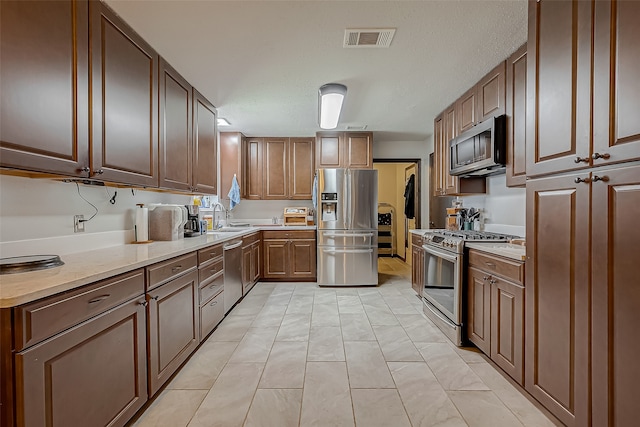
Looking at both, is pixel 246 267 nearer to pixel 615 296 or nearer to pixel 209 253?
pixel 209 253

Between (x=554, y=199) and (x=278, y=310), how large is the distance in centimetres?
275

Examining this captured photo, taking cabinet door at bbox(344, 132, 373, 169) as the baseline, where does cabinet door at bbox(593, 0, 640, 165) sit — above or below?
below

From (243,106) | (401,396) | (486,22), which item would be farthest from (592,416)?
(243,106)

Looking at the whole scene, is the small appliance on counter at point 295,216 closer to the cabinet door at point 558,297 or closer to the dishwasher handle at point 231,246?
the dishwasher handle at point 231,246

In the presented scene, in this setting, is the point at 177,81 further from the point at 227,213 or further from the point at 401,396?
the point at 401,396

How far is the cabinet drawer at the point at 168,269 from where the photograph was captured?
5.52 ft

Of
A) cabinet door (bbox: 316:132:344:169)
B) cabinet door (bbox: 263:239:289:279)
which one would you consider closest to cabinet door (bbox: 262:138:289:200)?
cabinet door (bbox: 316:132:344:169)

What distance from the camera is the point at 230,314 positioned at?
3.21 m

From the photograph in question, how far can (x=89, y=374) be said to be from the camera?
1.24 metres

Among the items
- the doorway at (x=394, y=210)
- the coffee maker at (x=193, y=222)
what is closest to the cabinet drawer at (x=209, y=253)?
the coffee maker at (x=193, y=222)

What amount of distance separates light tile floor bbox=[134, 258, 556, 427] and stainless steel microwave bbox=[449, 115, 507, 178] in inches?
62.8

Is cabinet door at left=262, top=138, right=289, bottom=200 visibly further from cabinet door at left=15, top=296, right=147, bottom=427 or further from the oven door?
cabinet door at left=15, top=296, right=147, bottom=427

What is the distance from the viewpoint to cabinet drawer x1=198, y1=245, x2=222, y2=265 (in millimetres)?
2422

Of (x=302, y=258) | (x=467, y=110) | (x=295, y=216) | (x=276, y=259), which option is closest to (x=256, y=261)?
(x=276, y=259)
